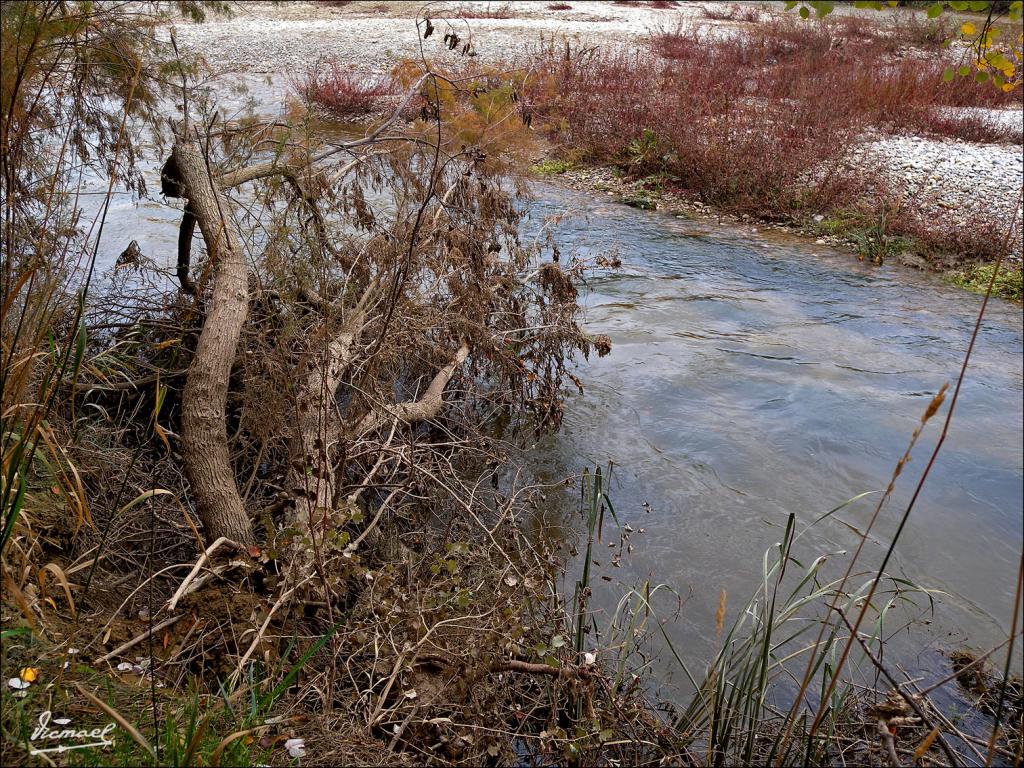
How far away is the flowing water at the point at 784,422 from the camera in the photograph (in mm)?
4625

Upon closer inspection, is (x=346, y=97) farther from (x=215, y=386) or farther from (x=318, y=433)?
(x=318, y=433)

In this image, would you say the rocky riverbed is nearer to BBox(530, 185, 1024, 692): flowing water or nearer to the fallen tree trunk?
the fallen tree trunk

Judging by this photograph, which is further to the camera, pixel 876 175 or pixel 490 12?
pixel 490 12

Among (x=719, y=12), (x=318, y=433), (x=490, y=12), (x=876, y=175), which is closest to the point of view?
(x=318, y=433)

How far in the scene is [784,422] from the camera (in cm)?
622

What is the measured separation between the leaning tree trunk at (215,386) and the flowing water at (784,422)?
1967 millimetres

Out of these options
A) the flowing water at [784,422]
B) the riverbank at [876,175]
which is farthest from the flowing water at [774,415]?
the riverbank at [876,175]

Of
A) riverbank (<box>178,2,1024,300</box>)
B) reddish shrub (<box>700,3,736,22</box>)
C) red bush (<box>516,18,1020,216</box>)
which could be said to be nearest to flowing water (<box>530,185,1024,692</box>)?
riverbank (<box>178,2,1024,300</box>)

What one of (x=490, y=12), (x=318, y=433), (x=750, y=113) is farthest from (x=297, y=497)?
(x=490, y=12)

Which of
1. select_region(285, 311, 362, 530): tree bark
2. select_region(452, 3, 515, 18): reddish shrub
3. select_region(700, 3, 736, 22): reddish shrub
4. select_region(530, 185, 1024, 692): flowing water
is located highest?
select_region(700, 3, 736, 22): reddish shrub
